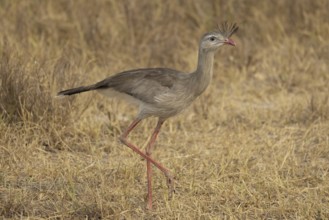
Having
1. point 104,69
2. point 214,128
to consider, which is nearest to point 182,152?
point 214,128

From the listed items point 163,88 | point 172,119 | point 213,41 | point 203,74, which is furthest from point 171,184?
point 172,119

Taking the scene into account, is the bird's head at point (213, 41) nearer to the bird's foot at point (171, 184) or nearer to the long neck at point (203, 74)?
the long neck at point (203, 74)

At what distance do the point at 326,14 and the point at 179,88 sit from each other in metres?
3.83

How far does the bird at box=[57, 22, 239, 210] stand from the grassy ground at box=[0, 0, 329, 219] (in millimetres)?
362

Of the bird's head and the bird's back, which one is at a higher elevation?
the bird's head

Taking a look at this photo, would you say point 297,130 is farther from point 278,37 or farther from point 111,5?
point 111,5

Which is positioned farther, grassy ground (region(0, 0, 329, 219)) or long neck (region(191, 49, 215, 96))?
long neck (region(191, 49, 215, 96))

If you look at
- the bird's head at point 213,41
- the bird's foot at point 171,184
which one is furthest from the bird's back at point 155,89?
the bird's foot at point 171,184

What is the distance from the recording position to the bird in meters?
4.95

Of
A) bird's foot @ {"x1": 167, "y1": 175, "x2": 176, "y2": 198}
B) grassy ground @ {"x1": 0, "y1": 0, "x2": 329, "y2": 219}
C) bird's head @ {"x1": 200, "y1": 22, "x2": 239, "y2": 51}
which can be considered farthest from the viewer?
bird's head @ {"x1": 200, "y1": 22, "x2": 239, "y2": 51}

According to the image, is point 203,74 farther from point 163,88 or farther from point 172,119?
point 172,119

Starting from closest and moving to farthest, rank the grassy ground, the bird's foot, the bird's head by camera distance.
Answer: the grassy ground, the bird's foot, the bird's head

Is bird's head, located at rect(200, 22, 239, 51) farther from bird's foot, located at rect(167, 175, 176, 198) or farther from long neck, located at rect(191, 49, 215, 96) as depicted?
bird's foot, located at rect(167, 175, 176, 198)

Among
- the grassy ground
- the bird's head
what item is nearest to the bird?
the bird's head
